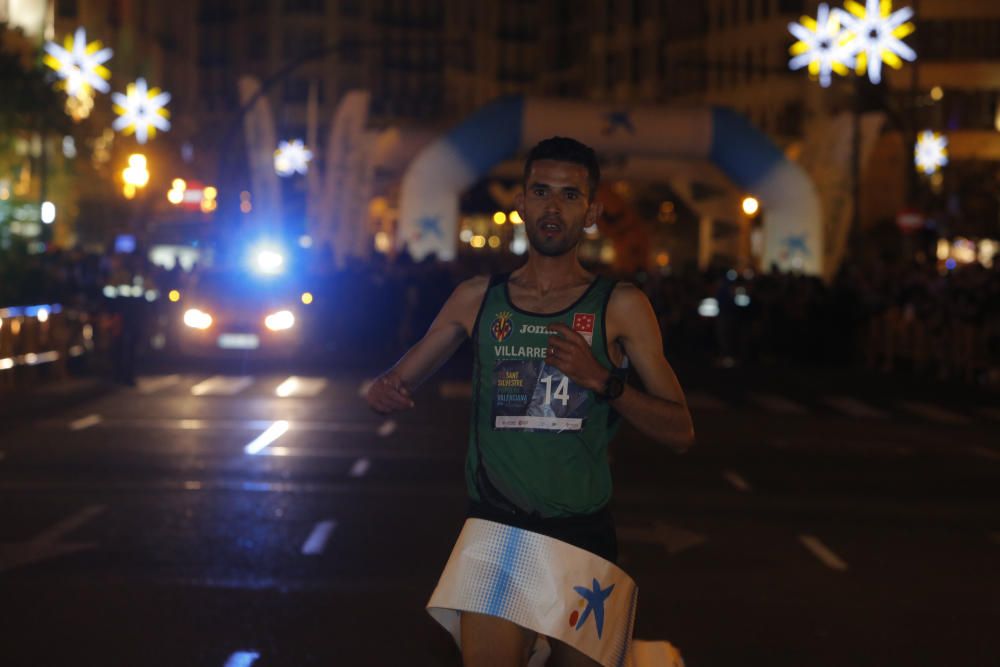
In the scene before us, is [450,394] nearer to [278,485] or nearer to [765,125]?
[278,485]

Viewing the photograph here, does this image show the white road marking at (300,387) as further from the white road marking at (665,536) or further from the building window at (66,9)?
the building window at (66,9)

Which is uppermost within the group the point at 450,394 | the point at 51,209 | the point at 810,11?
the point at 810,11

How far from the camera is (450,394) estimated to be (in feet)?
84.5

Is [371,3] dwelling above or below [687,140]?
above

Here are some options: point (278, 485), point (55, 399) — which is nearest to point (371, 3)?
point (55, 399)

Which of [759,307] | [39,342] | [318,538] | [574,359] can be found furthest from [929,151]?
[574,359]

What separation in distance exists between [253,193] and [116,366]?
2187 centimetres

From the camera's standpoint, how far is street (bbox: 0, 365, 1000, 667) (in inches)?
348

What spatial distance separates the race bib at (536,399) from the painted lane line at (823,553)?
6.29m

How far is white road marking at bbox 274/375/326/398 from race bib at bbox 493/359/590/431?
1979 cm

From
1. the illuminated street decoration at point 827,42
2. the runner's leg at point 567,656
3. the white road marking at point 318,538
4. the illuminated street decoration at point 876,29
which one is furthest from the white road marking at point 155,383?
the runner's leg at point 567,656

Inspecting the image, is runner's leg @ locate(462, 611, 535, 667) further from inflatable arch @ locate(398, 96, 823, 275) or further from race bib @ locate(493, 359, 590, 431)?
inflatable arch @ locate(398, 96, 823, 275)

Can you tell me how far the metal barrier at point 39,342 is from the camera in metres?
23.9

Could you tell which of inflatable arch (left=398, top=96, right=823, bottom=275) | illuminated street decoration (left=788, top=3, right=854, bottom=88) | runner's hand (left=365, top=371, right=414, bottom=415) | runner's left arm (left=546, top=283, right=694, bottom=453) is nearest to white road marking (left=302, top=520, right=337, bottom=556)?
runner's hand (left=365, top=371, right=414, bottom=415)
